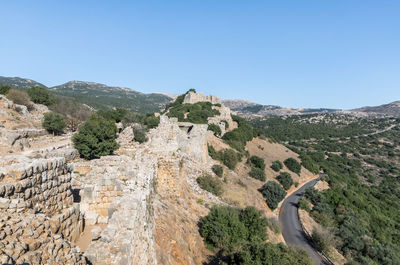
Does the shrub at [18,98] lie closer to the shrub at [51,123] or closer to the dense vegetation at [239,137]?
the shrub at [51,123]

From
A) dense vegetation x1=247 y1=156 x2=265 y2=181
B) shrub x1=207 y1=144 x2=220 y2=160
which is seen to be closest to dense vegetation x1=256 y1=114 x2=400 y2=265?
dense vegetation x1=247 y1=156 x2=265 y2=181

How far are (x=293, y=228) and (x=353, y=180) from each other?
1304 inches

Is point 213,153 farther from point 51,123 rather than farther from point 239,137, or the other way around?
point 51,123

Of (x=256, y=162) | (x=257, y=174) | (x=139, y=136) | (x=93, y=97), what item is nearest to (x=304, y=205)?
(x=257, y=174)

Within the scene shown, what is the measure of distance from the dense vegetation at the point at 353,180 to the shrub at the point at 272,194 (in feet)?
11.6

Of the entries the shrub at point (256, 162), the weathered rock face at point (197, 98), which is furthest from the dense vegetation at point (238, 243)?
the weathered rock face at point (197, 98)

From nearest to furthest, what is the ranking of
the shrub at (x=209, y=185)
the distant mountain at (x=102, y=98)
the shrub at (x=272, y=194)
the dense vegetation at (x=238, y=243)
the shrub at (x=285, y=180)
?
the dense vegetation at (x=238, y=243) < the shrub at (x=209, y=185) < the shrub at (x=272, y=194) < the shrub at (x=285, y=180) < the distant mountain at (x=102, y=98)

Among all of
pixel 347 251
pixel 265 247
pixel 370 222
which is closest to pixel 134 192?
pixel 265 247

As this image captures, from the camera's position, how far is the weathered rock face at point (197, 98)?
5474cm

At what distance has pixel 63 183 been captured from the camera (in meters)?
4.65

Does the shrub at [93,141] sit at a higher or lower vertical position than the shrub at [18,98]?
lower

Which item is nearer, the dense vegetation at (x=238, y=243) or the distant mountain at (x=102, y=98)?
the dense vegetation at (x=238, y=243)

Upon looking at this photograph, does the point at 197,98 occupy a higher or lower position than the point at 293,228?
higher

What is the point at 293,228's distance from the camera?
23.1m
